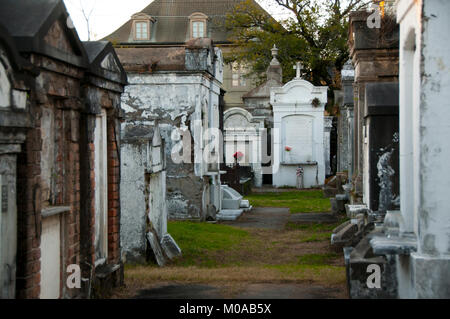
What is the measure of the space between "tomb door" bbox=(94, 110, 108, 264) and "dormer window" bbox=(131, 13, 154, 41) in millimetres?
38995

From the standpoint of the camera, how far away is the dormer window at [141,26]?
1780 inches

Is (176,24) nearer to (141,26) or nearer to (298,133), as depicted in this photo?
(141,26)

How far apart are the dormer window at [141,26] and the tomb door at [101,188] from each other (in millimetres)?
38995

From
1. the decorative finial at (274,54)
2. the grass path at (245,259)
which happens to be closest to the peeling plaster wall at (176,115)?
the grass path at (245,259)

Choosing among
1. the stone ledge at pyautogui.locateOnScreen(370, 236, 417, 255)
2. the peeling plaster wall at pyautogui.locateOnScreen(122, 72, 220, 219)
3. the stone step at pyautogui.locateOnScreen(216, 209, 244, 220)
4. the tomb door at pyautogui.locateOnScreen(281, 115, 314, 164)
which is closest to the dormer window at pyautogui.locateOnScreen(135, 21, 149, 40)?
the tomb door at pyautogui.locateOnScreen(281, 115, 314, 164)

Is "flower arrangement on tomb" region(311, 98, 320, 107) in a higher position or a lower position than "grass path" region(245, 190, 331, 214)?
higher

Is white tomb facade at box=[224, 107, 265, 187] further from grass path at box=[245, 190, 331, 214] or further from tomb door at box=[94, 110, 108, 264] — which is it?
tomb door at box=[94, 110, 108, 264]

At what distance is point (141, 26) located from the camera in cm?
4538

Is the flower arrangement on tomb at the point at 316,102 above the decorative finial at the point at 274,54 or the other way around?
the other way around

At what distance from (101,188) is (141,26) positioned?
A: 39.6 m

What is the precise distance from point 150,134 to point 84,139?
3920 mm

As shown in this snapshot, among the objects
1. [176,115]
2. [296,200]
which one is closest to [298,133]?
[296,200]

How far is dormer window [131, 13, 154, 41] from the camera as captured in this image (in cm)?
4522

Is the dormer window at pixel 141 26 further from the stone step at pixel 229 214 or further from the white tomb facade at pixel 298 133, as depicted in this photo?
the stone step at pixel 229 214
